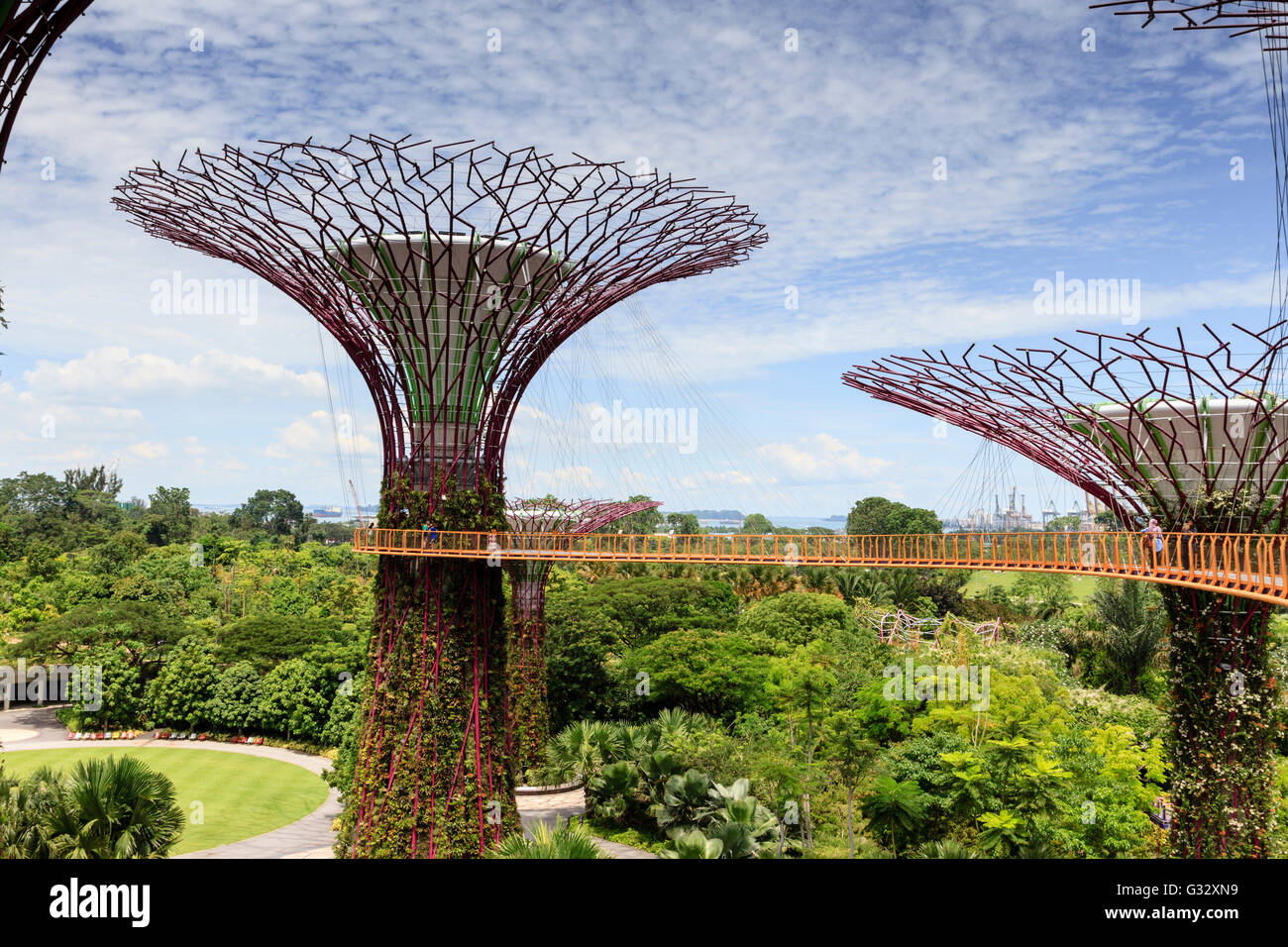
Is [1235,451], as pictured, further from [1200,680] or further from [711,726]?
[711,726]

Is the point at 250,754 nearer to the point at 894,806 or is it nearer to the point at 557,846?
the point at 894,806

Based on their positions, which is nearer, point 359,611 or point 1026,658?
point 1026,658

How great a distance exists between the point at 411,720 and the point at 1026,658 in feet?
70.9

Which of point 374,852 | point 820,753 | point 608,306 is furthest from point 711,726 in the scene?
point 608,306

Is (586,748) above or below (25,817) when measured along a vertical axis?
below

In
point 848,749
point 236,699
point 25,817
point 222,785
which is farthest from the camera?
point 236,699

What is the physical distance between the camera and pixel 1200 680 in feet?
54.9

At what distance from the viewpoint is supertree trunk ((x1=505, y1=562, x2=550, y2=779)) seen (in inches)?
1120

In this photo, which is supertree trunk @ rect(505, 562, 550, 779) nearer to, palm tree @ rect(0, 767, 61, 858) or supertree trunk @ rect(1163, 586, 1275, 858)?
palm tree @ rect(0, 767, 61, 858)

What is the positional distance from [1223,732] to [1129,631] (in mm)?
22725

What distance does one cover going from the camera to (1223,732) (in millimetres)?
16359

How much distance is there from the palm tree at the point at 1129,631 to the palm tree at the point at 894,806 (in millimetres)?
21087

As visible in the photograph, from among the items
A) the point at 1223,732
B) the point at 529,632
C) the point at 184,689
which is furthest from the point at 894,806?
the point at 184,689

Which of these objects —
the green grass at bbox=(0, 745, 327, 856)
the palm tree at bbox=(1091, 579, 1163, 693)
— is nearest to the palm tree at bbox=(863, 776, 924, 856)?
the green grass at bbox=(0, 745, 327, 856)
